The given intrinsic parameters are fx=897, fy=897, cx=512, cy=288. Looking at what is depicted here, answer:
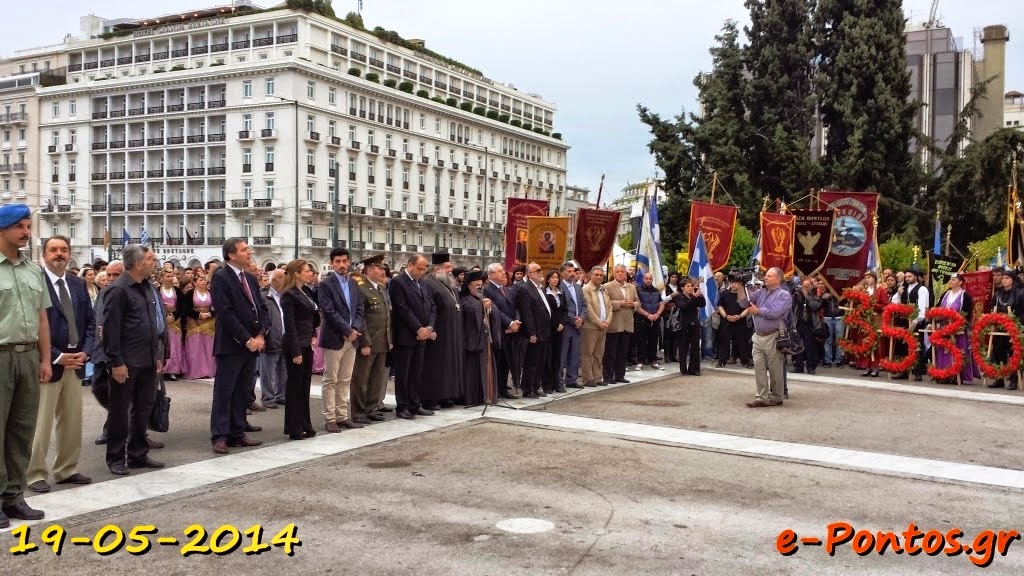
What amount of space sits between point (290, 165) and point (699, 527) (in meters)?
74.2

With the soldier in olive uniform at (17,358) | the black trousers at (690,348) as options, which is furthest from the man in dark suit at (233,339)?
→ the black trousers at (690,348)

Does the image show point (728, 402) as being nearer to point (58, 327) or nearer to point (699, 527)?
point (699, 527)

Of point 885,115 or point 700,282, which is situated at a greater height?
point 885,115

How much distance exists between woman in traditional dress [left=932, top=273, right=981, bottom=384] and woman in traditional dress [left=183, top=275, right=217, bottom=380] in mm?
13489

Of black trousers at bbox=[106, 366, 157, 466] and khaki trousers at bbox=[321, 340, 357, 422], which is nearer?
black trousers at bbox=[106, 366, 157, 466]

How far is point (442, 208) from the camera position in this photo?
93938 mm

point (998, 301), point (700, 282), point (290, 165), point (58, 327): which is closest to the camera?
point (58, 327)

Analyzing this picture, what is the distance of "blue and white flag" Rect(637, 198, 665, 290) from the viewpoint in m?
18.4

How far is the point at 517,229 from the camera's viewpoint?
60.8ft

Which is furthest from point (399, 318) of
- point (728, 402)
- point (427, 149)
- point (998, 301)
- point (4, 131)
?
point (4, 131)

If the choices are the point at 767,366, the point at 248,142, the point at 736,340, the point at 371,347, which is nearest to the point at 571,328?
the point at 767,366

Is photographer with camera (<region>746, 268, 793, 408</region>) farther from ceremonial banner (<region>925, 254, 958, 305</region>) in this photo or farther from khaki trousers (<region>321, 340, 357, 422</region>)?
ceremonial banner (<region>925, 254, 958, 305</region>)

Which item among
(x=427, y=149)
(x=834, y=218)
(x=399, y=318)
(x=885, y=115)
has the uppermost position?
(x=427, y=149)

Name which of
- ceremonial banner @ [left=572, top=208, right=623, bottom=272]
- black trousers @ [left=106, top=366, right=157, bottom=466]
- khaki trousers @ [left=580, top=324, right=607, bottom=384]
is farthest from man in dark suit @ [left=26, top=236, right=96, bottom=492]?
Answer: ceremonial banner @ [left=572, top=208, right=623, bottom=272]
